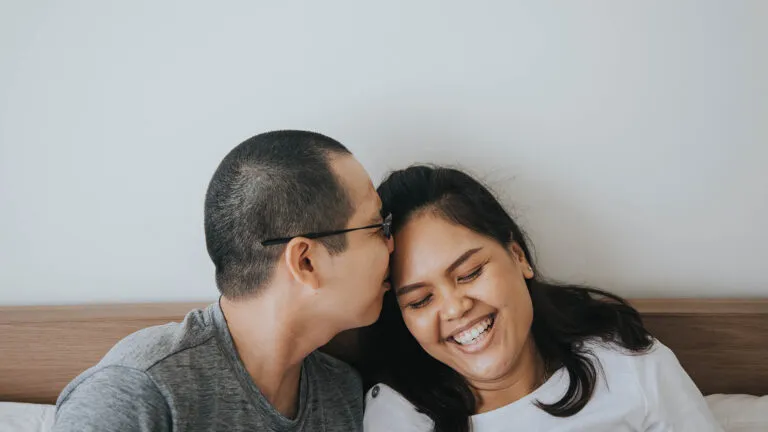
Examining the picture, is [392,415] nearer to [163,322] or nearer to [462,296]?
[462,296]

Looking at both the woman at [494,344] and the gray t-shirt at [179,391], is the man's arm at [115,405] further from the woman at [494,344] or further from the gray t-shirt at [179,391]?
the woman at [494,344]

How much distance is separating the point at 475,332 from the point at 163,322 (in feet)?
2.34

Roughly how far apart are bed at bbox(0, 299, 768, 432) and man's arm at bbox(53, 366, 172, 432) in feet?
1.26

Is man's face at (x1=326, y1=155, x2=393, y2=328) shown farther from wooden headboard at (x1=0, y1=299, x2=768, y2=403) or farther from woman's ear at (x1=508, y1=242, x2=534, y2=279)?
wooden headboard at (x1=0, y1=299, x2=768, y2=403)

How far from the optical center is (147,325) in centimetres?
148

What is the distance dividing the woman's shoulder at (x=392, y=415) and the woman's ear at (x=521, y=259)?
34cm

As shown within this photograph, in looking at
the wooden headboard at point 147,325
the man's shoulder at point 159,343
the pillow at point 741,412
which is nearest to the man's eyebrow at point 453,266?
the man's shoulder at point 159,343

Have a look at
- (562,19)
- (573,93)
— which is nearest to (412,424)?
(573,93)

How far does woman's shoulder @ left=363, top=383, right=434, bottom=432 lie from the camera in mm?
1281

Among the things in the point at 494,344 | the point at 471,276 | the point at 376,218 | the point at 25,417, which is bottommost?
the point at 25,417

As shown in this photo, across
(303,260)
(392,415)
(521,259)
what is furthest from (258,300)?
(521,259)

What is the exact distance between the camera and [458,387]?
4.38ft

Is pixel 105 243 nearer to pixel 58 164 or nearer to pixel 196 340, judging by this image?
pixel 58 164

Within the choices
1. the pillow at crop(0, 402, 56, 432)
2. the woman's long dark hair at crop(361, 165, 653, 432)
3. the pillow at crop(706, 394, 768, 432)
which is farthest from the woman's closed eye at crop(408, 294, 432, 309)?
the pillow at crop(0, 402, 56, 432)
